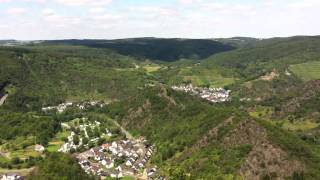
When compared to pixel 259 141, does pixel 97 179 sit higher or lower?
lower

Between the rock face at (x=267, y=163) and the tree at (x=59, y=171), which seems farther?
the tree at (x=59, y=171)

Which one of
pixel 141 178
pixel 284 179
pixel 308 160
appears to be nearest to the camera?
pixel 284 179

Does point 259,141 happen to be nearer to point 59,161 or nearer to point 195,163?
point 195,163

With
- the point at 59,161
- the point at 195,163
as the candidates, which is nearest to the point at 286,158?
the point at 195,163

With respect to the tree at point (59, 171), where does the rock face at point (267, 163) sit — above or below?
above

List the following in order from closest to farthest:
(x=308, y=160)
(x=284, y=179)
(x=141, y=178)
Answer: (x=284, y=179), (x=308, y=160), (x=141, y=178)

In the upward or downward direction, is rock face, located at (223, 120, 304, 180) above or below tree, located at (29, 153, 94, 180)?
above

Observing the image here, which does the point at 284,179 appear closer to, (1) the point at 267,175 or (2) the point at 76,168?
(1) the point at 267,175

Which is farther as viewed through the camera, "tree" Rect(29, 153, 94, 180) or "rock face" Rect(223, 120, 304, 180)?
"tree" Rect(29, 153, 94, 180)

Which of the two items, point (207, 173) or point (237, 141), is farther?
point (237, 141)

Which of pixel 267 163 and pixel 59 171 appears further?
pixel 59 171

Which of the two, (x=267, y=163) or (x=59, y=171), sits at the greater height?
(x=267, y=163)
